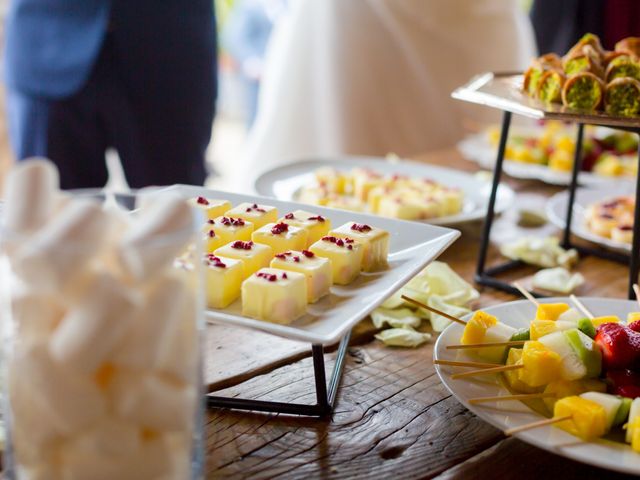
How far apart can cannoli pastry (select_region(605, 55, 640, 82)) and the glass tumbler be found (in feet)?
2.87

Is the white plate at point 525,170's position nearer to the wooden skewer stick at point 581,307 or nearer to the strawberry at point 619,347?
the wooden skewer stick at point 581,307

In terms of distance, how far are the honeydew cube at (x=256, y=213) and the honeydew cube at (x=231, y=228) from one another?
13mm

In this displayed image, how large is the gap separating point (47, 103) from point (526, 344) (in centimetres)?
154

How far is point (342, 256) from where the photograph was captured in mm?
982

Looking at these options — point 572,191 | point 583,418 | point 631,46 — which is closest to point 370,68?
point 572,191

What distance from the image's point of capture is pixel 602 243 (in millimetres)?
1531

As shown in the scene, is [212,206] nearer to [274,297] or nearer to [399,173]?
[274,297]

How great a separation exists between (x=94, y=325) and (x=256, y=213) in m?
0.53

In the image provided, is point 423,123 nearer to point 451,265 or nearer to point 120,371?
point 451,265

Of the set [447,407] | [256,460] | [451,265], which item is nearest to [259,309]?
[256,460]

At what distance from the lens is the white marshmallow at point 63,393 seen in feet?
1.89

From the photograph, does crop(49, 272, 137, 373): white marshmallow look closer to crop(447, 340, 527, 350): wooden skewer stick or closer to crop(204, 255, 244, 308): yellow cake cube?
crop(204, 255, 244, 308): yellow cake cube

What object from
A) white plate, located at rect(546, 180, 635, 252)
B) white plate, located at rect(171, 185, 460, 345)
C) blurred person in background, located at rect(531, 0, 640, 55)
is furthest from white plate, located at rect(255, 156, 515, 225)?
blurred person in background, located at rect(531, 0, 640, 55)

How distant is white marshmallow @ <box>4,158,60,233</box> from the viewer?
23.5 inches
